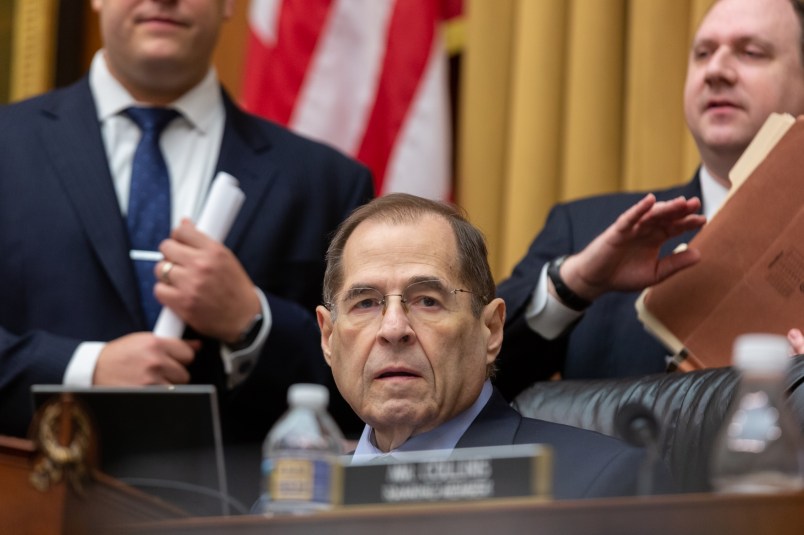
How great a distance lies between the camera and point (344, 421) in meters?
3.40

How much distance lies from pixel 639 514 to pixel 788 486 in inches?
7.3

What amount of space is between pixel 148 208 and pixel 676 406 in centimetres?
142

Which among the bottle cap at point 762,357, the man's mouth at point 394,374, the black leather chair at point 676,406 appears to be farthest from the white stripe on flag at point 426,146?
the bottle cap at point 762,357

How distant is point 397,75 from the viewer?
4.88 m

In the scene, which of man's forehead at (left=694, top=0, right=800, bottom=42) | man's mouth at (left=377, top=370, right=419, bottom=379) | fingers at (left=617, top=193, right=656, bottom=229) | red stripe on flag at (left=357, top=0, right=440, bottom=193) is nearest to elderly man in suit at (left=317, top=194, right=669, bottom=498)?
man's mouth at (left=377, top=370, right=419, bottom=379)

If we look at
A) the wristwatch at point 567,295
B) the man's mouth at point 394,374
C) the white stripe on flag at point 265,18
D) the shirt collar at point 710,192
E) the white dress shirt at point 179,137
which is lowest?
the man's mouth at point 394,374

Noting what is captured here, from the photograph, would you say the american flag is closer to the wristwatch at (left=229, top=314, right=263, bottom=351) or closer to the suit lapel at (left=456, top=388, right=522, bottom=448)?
the wristwatch at (left=229, top=314, right=263, bottom=351)

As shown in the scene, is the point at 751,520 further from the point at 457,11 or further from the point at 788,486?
the point at 457,11

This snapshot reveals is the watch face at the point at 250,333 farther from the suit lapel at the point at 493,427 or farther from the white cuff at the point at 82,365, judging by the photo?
the suit lapel at the point at 493,427

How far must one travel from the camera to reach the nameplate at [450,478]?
1.44m

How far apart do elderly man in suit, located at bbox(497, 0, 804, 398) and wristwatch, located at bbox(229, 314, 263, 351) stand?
1.77 ft

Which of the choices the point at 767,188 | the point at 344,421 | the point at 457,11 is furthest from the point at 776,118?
the point at 457,11

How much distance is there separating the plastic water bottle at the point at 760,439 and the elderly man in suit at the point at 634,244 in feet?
4.99

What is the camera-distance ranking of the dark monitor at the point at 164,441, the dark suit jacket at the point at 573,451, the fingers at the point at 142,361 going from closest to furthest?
the dark monitor at the point at 164,441, the dark suit jacket at the point at 573,451, the fingers at the point at 142,361
